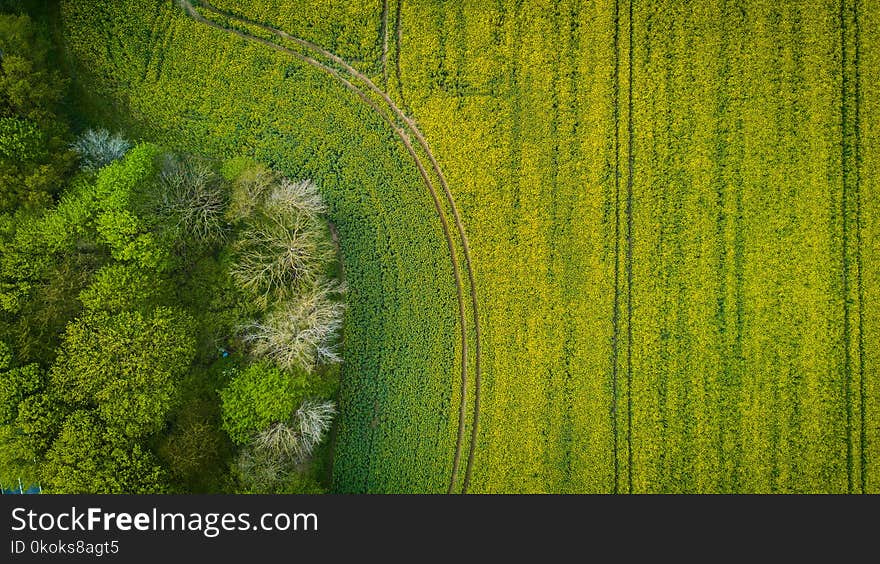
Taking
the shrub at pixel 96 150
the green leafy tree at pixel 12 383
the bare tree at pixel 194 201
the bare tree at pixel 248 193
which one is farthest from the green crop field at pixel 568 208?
the green leafy tree at pixel 12 383

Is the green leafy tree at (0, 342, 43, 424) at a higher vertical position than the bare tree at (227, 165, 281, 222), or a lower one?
lower

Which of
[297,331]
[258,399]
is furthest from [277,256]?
[258,399]

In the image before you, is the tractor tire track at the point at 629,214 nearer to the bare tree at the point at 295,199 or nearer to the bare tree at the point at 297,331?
the bare tree at the point at 297,331

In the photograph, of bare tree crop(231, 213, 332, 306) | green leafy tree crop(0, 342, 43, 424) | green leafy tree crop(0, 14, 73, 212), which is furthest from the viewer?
bare tree crop(231, 213, 332, 306)

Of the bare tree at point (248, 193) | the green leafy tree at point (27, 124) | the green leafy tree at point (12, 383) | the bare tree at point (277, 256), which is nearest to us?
the green leafy tree at point (12, 383)

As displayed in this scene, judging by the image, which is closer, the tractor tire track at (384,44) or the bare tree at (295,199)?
the bare tree at (295,199)

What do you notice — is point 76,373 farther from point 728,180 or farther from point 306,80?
point 728,180

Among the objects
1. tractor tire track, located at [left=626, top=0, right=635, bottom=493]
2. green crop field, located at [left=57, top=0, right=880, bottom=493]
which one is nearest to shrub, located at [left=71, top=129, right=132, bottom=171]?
green crop field, located at [left=57, top=0, right=880, bottom=493]

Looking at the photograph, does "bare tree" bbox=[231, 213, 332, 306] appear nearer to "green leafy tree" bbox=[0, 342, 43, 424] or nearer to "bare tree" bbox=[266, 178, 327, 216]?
"bare tree" bbox=[266, 178, 327, 216]
